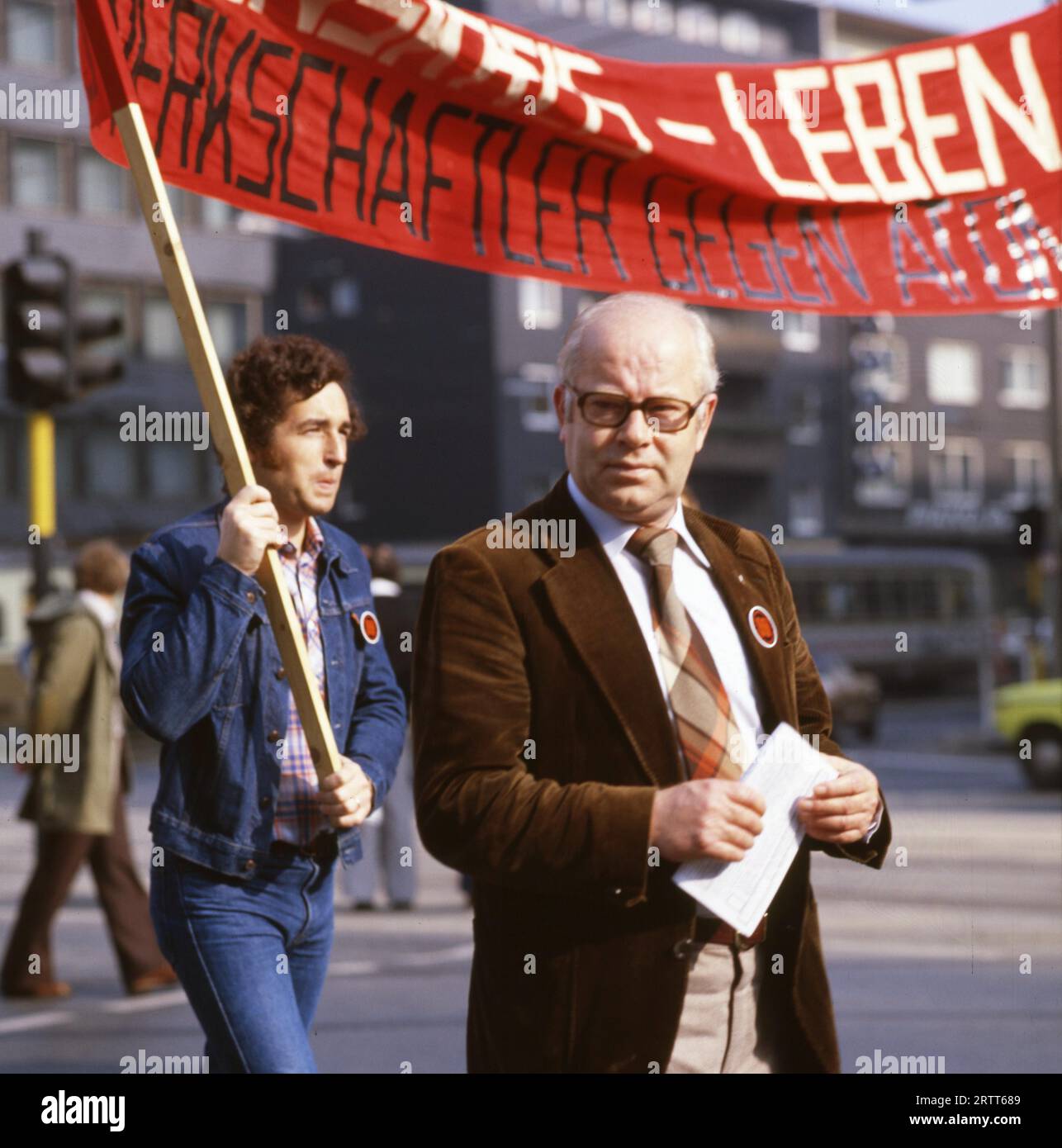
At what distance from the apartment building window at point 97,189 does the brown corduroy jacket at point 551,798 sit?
4506 cm

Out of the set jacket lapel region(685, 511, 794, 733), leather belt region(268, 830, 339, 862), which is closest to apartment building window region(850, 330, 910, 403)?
leather belt region(268, 830, 339, 862)

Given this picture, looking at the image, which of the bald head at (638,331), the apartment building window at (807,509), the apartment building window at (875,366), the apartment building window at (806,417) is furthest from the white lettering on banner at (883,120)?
the apartment building window at (806,417)

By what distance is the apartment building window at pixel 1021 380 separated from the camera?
61438 mm

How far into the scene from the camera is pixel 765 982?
3064mm

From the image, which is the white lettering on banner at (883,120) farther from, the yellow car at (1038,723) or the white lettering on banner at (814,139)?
the yellow car at (1038,723)

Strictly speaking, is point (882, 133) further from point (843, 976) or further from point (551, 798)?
point (843, 976)

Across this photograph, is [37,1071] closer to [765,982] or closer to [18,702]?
[765,982]

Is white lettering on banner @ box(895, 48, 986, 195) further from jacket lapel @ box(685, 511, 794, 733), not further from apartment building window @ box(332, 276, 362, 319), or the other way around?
apartment building window @ box(332, 276, 362, 319)

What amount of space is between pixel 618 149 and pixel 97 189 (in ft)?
145

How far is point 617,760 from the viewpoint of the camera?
2938 mm

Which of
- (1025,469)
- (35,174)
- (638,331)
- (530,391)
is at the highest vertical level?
(35,174)

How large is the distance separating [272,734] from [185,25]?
138 cm

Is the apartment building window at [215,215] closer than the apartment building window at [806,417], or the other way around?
the apartment building window at [215,215]

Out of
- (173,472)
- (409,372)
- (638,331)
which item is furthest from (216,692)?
(409,372)
